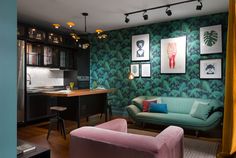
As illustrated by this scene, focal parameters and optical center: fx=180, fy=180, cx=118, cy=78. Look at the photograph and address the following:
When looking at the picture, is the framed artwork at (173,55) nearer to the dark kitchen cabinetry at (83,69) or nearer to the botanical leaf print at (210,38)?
the botanical leaf print at (210,38)

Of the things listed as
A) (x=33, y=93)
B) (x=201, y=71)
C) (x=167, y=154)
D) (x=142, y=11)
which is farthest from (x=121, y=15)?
(x=167, y=154)

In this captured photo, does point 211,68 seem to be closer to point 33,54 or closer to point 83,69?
point 83,69

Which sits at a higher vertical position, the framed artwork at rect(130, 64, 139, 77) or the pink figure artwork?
the pink figure artwork

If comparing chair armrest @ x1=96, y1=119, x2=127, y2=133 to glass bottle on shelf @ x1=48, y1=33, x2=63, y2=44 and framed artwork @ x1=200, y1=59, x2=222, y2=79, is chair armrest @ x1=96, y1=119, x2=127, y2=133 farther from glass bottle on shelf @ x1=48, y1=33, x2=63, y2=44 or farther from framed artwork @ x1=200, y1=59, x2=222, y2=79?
glass bottle on shelf @ x1=48, y1=33, x2=63, y2=44

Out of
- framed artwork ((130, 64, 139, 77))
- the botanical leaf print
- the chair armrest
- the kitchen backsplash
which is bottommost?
the chair armrest

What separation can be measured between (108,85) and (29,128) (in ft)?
8.92

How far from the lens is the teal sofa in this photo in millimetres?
3680

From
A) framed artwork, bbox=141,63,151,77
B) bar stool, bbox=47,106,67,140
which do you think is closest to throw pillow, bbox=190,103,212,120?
framed artwork, bbox=141,63,151,77

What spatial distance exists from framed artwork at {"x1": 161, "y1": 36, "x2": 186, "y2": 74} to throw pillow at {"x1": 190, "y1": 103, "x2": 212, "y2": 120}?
120 cm

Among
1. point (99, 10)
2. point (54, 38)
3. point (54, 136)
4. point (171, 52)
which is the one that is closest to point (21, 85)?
point (54, 136)

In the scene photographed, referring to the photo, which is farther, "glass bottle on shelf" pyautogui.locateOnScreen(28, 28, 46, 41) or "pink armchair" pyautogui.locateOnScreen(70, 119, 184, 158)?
"glass bottle on shelf" pyautogui.locateOnScreen(28, 28, 46, 41)

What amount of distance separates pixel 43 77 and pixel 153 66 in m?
3.42

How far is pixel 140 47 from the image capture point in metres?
5.45

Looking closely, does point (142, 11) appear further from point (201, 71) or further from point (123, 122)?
point (123, 122)
